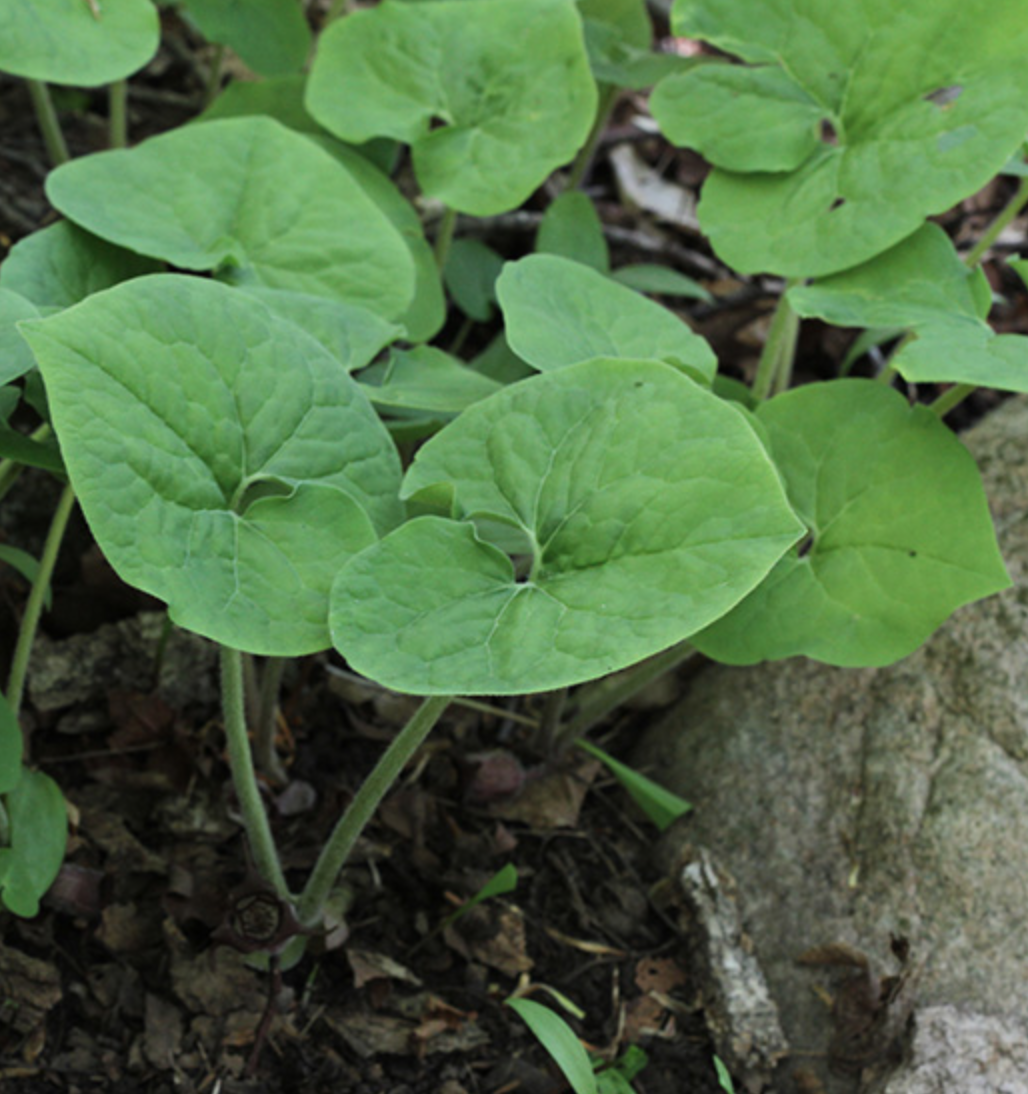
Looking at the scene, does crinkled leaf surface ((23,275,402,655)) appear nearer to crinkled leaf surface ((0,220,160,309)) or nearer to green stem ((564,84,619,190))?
crinkled leaf surface ((0,220,160,309))

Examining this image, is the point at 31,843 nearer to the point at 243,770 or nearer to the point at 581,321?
the point at 243,770

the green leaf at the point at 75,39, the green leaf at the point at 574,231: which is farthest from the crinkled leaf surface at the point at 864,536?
the green leaf at the point at 75,39

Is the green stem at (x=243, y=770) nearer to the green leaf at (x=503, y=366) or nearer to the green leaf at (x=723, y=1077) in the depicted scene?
the green leaf at (x=723, y=1077)

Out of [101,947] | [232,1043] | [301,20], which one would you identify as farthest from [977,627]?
[301,20]

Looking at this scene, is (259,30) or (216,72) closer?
(259,30)

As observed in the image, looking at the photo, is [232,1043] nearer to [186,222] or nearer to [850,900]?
[850,900]

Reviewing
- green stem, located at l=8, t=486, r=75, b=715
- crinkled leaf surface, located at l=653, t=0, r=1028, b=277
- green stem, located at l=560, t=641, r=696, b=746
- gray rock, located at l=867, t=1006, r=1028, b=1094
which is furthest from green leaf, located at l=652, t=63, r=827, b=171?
gray rock, located at l=867, t=1006, r=1028, b=1094

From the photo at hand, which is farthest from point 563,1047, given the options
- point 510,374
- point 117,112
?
point 117,112
